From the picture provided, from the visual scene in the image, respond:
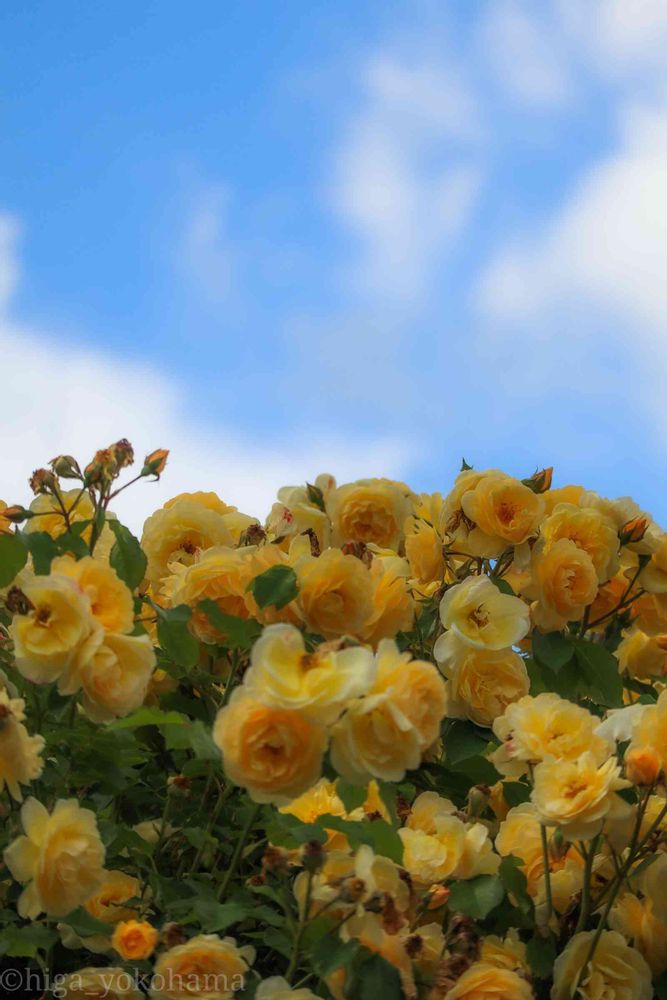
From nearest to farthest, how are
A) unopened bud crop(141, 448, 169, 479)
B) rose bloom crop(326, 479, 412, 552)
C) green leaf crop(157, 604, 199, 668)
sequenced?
green leaf crop(157, 604, 199, 668)
unopened bud crop(141, 448, 169, 479)
rose bloom crop(326, 479, 412, 552)

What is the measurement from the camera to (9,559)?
1674 millimetres

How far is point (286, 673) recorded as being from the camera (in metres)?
1.27

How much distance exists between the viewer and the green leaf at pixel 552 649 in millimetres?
2242

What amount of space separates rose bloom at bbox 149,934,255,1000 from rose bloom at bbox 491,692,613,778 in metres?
0.49

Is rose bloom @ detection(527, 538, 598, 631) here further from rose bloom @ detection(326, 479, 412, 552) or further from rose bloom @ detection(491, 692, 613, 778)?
rose bloom @ detection(491, 692, 613, 778)

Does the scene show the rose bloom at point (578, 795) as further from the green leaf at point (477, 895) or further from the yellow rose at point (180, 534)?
the yellow rose at point (180, 534)

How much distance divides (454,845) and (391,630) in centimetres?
35

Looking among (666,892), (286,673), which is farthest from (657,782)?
(286,673)

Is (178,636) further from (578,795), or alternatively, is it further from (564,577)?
(564,577)

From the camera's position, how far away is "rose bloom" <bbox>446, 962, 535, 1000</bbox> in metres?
1.55

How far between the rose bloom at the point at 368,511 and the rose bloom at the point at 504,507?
13cm

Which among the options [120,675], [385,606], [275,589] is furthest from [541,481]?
[120,675]

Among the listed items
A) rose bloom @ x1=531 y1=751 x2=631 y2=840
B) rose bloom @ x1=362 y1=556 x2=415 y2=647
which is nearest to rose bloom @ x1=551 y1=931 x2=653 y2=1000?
rose bloom @ x1=531 y1=751 x2=631 y2=840

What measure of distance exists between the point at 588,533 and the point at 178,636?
100 centimetres
